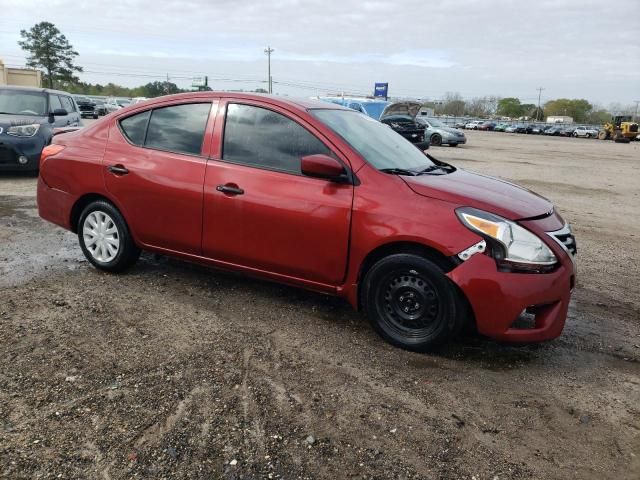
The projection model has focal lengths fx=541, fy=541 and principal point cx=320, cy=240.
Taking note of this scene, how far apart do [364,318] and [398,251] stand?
868 millimetres

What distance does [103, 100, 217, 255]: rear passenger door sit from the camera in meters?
4.27

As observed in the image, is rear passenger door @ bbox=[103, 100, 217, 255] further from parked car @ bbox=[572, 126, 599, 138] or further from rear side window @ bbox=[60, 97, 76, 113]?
parked car @ bbox=[572, 126, 599, 138]

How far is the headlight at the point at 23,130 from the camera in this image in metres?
9.30

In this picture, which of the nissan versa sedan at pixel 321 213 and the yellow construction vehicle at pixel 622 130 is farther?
the yellow construction vehicle at pixel 622 130

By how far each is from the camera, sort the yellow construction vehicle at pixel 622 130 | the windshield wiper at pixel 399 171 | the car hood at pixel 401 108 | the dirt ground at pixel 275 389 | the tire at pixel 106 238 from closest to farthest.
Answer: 1. the dirt ground at pixel 275 389
2. the windshield wiper at pixel 399 171
3. the tire at pixel 106 238
4. the car hood at pixel 401 108
5. the yellow construction vehicle at pixel 622 130

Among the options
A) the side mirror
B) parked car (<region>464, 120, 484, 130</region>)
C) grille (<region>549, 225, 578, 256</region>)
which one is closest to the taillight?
the side mirror

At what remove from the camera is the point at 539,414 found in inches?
119

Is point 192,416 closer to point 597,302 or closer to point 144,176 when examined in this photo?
point 144,176

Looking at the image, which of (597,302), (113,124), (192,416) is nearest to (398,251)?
(192,416)

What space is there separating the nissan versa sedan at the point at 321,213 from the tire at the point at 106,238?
12 millimetres

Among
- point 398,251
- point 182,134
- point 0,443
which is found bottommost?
point 0,443

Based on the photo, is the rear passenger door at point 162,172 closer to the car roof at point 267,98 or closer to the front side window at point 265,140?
the car roof at point 267,98

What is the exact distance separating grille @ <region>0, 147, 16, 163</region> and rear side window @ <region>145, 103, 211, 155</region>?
244 inches

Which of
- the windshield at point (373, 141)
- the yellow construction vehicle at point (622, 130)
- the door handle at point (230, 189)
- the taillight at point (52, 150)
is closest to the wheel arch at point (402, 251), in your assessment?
the windshield at point (373, 141)
